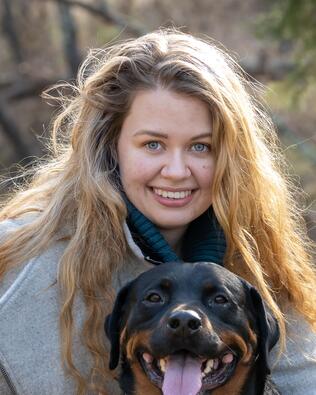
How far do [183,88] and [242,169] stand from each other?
0.50 metres

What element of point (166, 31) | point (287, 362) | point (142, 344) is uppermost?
point (166, 31)

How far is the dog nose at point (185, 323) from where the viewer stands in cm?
368

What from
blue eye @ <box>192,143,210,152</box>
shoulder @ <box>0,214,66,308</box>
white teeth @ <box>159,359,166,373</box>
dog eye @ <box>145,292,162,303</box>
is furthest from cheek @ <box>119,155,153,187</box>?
white teeth @ <box>159,359,166,373</box>

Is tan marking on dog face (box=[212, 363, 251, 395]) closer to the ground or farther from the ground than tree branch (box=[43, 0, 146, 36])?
closer to the ground

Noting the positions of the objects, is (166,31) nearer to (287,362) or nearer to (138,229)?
(138,229)

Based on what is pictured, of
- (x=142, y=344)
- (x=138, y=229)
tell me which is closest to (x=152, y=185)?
(x=138, y=229)

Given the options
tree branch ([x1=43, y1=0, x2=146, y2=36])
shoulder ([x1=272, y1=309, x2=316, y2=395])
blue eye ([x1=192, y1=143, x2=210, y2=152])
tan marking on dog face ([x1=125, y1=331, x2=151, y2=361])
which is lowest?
shoulder ([x1=272, y1=309, x2=316, y2=395])

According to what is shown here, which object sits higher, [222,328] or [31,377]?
[222,328]

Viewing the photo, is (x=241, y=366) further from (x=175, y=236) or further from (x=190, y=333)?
(x=175, y=236)

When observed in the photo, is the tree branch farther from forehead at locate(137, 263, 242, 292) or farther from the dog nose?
the dog nose

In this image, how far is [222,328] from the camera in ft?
12.7

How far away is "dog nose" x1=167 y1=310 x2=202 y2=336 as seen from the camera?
12.1ft

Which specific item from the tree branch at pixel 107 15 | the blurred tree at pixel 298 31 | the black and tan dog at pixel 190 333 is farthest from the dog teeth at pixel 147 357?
the tree branch at pixel 107 15

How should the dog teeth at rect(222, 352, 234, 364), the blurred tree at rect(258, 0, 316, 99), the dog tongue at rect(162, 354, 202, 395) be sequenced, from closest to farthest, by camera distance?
the dog tongue at rect(162, 354, 202, 395) < the dog teeth at rect(222, 352, 234, 364) < the blurred tree at rect(258, 0, 316, 99)
